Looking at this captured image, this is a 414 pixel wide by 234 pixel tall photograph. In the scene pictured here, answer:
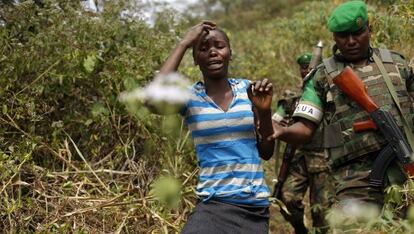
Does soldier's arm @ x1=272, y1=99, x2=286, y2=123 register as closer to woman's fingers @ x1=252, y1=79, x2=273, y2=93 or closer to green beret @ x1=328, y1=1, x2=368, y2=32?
green beret @ x1=328, y1=1, x2=368, y2=32

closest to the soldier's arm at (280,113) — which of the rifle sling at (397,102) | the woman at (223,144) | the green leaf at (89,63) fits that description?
the green leaf at (89,63)

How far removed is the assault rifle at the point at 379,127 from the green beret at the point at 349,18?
187mm

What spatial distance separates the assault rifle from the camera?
2.81 metres

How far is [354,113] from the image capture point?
296cm

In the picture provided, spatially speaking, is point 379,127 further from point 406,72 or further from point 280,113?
point 280,113

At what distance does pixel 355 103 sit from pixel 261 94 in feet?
2.77

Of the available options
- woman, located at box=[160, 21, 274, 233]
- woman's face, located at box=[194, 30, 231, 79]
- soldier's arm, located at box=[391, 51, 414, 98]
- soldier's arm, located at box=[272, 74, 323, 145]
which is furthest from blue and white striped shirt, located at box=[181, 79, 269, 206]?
soldier's arm, located at box=[391, 51, 414, 98]

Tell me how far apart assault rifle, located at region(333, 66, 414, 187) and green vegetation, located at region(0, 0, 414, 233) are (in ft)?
4.00

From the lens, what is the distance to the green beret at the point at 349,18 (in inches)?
112

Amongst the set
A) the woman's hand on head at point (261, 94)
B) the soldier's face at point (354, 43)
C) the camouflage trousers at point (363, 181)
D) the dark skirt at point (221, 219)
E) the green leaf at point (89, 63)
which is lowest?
the dark skirt at point (221, 219)

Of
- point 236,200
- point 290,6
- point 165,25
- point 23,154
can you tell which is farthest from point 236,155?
point 290,6

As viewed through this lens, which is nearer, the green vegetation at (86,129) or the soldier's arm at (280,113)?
the green vegetation at (86,129)

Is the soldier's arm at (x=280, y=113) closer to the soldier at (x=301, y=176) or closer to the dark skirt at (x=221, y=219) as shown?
the soldier at (x=301, y=176)

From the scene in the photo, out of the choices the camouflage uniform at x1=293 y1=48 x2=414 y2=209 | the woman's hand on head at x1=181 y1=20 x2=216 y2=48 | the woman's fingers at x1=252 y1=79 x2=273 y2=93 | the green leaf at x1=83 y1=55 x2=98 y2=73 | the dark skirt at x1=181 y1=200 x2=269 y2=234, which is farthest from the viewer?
the green leaf at x1=83 y1=55 x2=98 y2=73
